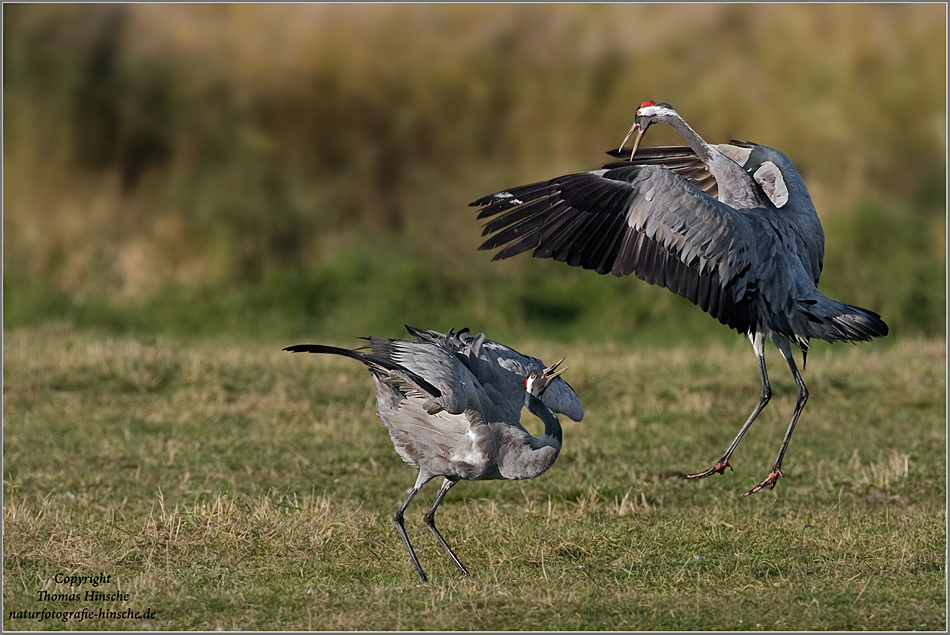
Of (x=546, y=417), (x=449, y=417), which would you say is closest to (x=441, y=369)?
(x=449, y=417)

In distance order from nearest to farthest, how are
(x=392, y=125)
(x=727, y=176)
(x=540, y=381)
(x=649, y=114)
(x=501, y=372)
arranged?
(x=540, y=381) < (x=501, y=372) < (x=727, y=176) < (x=649, y=114) < (x=392, y=125)

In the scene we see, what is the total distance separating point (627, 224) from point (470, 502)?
199 cm

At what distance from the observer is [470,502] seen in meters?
7.43

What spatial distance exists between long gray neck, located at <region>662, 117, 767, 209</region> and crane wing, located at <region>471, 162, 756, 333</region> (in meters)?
0.67

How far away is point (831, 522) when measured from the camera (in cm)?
677

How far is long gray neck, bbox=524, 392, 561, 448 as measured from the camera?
19.0 ft

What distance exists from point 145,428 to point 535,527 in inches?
141

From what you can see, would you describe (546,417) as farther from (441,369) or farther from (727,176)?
(727,176)

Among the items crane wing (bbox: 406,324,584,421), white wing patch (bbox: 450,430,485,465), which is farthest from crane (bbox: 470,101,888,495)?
white wing patch (bbox: 450,430,485,465)

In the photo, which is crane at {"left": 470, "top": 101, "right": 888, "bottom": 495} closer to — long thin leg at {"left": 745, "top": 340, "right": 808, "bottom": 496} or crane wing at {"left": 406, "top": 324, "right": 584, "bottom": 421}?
long thin leg at {"left": 745, "top": 340, "right": 808, "bottom": 496}

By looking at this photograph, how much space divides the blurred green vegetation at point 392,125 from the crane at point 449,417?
26.7 feet

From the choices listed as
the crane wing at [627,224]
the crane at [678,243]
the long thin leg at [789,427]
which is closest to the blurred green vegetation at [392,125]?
the long thin leg at [789,427]

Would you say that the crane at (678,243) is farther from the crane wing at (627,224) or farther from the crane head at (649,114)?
the crane head at (649,114)

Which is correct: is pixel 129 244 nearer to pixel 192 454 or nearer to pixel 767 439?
pixel 192 454
